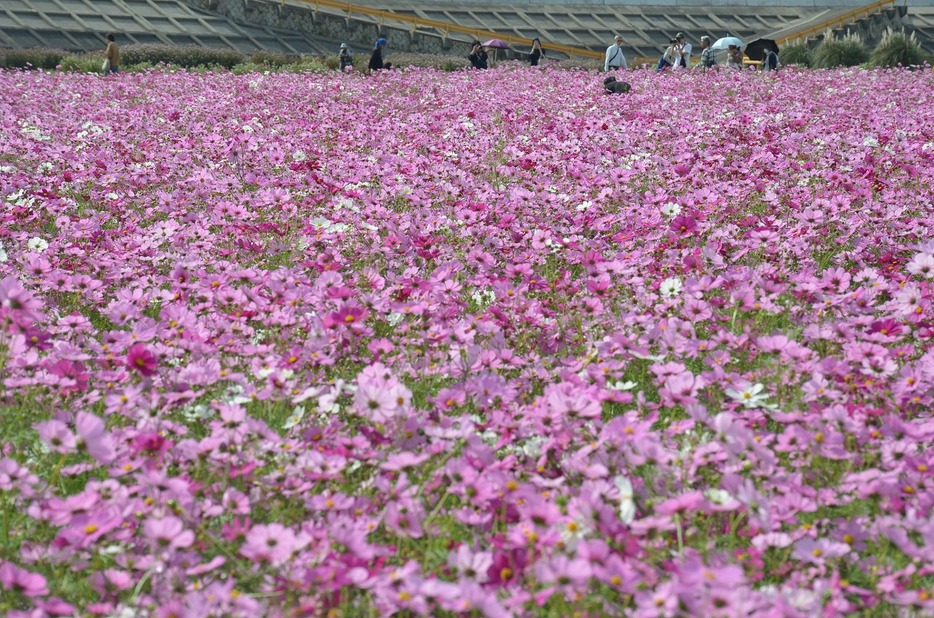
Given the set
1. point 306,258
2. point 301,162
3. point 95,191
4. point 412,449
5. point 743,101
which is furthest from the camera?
point 743,101

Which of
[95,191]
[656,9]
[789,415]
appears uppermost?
[656,9]

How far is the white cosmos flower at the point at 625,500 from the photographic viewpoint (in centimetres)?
230

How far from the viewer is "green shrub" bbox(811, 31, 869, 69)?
27719 millimetres

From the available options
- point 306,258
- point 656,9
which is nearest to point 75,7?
point 656,9

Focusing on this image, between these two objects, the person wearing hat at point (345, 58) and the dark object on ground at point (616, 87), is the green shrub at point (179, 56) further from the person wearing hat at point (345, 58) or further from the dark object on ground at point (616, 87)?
the dark object on ground at point (616, 87)

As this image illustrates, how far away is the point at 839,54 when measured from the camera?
28.0 meters

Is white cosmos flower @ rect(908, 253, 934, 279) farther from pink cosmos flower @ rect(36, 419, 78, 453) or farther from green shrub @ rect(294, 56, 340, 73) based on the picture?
green shrub @ rect(294, 56, 340, 73)

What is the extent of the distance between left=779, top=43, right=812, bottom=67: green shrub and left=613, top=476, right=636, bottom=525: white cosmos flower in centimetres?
2984

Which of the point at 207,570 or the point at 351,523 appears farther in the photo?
the point at 351,523

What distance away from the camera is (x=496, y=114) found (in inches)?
504

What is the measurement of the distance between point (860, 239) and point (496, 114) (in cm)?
793

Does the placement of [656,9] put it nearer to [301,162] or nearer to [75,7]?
[75,7]

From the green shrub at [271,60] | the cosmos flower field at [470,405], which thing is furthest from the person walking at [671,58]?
the cosmos flower field at [470,405]

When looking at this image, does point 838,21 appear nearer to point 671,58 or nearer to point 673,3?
point 673,3
